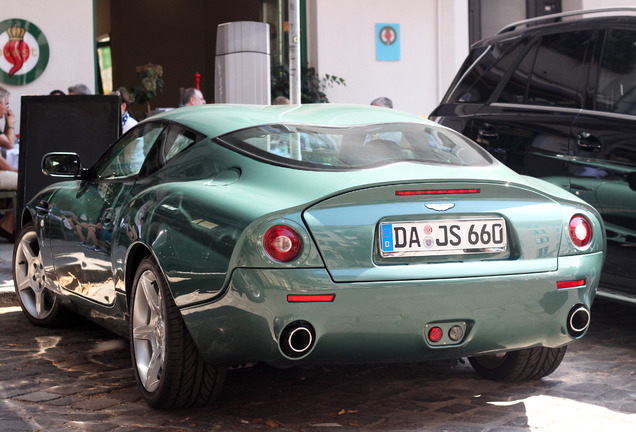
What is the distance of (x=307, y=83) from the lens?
599 inches

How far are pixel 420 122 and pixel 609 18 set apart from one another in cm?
198

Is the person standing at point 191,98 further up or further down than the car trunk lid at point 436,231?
further up

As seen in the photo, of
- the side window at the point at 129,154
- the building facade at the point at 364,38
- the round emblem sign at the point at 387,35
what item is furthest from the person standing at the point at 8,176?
the round emblem sign at the point at 387,35

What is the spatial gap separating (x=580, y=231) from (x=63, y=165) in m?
3.08

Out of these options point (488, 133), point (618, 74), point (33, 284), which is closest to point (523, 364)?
point (618, 74)

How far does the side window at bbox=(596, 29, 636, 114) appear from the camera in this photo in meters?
5.97

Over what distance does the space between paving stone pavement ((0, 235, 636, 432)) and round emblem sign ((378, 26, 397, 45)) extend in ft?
34.3

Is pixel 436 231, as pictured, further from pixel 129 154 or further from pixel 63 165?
pixel 63 165

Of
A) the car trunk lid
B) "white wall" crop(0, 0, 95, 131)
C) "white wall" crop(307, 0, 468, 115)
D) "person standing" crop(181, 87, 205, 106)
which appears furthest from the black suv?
"white wall" crop(307, 0, 468, 115)

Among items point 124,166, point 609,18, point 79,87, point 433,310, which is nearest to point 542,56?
point 609,18

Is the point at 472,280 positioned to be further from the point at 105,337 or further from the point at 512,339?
the point at 105,337

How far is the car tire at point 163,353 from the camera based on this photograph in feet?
13.9

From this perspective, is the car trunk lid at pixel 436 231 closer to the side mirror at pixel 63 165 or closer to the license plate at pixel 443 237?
the license plate at pixel 443 237

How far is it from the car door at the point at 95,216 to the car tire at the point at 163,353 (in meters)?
0.46
